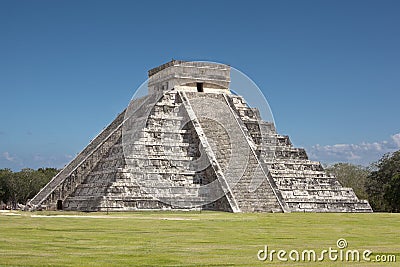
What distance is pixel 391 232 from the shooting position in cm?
1727

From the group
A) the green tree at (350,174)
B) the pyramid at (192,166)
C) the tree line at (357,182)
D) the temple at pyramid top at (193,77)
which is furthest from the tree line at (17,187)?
the green tree at (350,174)

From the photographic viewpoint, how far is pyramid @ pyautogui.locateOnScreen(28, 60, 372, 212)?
92.8 ft

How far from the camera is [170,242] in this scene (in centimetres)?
1334

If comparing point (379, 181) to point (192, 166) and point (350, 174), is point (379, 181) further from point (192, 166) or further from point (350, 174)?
point (192, 166)

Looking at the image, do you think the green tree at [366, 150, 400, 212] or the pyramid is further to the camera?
the green tree at [366, 150, 400, 212]

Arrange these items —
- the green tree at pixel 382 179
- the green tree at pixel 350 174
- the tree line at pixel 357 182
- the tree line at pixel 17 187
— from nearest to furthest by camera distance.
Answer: the tree line at pixel 357 182 < the green tree at pixel 382 179 < the tree line at pixel 17 187 < the green tree at pixel 350 174

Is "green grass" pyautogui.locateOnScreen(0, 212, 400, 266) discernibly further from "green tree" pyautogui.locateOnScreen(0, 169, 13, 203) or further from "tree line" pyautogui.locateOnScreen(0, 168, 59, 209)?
"green tree" pyautogui.locateOnScreen(0, 169, 13, 203)

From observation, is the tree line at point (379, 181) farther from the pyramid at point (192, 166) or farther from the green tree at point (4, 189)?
the green tree at point (4, 189)

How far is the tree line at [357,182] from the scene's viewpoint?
39894mm

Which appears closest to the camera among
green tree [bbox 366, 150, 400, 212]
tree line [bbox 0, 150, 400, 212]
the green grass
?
the green grass

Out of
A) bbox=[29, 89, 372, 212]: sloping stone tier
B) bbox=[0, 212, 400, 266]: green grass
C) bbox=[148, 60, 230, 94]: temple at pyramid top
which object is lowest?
bbox=[0, 212, 400, 266]: green grass

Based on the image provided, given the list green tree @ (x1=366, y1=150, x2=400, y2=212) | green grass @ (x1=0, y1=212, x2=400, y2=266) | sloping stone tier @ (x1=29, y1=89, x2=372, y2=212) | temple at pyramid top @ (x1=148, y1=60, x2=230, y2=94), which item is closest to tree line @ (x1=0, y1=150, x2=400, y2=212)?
green tree @ (x1=366, y1=150, x2=400, y2=212)

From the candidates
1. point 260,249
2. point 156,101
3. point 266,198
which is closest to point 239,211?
point 266,198

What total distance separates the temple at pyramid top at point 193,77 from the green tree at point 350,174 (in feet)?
72.3
